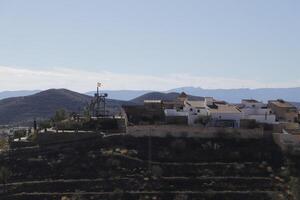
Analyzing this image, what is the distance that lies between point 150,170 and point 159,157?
10.9ft

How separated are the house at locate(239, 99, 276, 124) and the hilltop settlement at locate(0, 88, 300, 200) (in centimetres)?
14

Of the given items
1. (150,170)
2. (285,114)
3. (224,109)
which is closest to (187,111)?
(224,109)

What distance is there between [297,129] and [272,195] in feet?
59.0

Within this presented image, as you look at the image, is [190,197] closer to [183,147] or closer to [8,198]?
[183,147]

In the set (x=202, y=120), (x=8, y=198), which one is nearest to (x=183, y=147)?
(x=202, y=120)

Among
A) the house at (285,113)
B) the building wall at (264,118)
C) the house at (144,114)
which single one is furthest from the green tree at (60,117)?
the house at (285,113)

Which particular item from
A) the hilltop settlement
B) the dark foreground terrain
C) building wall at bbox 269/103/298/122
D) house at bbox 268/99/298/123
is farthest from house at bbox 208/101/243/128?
building wall at bbox 269/103/298/122

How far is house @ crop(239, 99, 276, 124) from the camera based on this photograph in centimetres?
7919

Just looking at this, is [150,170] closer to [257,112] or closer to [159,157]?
[159,157]

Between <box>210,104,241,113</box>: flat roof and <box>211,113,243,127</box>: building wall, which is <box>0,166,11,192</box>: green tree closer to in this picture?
<box>211,113,243,127</box>: building wall

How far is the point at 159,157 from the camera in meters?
68.6

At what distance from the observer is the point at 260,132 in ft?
243

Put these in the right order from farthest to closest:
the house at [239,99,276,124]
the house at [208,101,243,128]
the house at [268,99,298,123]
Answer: the house at [268,99,298,123] < the house at [239,99,276,124] < the house at [208,101,243,128]

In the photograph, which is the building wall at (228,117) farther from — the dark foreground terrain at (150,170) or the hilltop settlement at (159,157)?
the dark foreground terrain at (150,170)
